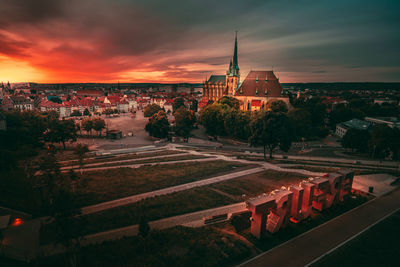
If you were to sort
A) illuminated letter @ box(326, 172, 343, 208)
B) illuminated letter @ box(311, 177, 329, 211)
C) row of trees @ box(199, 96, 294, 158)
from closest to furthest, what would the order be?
1. illuminated letter @ box(311, 177, 329, 211)
2. illuminated letter @ box(326, 172, 343, 208)
3. row of trees @ box(199, 96, 294, 158)

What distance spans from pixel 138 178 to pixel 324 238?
20453 mm

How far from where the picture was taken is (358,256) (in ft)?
42.6

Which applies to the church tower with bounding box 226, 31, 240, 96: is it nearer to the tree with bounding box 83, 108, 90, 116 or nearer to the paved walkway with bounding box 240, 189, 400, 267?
the tree with bounding box 83, 108, 90, 116

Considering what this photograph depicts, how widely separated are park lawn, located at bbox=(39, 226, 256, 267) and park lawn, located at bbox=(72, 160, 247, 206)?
764 cm

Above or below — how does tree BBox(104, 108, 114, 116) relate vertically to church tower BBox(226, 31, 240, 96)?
below

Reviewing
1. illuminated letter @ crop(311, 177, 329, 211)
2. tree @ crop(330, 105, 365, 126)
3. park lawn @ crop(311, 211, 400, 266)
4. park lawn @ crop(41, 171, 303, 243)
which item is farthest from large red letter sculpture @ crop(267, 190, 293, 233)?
tree @ crop(330, 105, 365, 126)

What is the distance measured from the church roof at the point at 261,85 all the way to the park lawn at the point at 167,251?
243ft

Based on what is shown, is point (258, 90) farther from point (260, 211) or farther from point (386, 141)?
point (260, 211)

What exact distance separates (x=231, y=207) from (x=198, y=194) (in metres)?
3.97

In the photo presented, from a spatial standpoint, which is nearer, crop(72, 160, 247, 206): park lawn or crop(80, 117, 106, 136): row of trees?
crop(72, 160, 247, 206): park lawn

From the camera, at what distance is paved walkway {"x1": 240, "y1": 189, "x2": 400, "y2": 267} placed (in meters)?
12.6

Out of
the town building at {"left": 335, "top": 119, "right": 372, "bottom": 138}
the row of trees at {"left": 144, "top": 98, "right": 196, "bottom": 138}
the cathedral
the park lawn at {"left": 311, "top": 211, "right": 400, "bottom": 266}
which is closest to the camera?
the park lawn at {"left": 311, "top": 211, "right": 400, "bottom": 266}

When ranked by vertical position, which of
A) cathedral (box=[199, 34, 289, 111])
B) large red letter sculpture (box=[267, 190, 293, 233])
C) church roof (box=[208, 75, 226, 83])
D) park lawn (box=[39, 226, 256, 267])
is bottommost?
park lawn (box=[39, 226, 256, 267])

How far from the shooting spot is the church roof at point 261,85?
79938mm
